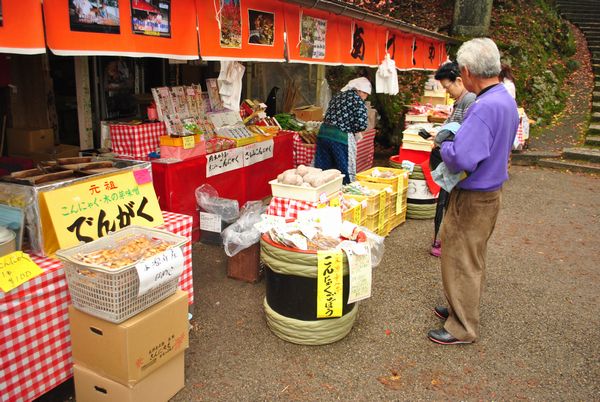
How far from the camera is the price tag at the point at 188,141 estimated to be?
6.07m

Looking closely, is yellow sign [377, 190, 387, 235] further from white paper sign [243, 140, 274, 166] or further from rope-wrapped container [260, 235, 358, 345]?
rope-wrapped container [260, 235, 358, 345]

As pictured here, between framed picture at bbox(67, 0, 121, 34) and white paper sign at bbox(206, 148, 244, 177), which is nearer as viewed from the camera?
framed picture at bbox(67, 0, 121, 34)

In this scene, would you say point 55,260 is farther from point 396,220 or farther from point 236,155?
point 396,220

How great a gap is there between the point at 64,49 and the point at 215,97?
455 centimetres

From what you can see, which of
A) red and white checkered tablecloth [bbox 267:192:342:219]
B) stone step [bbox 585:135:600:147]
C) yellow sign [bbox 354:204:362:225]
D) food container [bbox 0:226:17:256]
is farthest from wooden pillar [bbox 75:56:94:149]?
stone step [bbox 585:135:600:147]

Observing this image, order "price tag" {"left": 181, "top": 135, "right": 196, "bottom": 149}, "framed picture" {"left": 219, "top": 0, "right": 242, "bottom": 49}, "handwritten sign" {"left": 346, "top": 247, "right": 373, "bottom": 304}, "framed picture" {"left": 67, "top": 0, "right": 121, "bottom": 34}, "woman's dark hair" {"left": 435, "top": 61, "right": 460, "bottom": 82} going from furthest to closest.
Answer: "price tag" {"left": 181, "top": 135, "right": 196, "bottom": 149} → "woman's dark hair" {"left": 435, "top": 61, "right": 460, "bottom": 82} → "framed picture" {"left": 219, "top": 0, "right": 242, "bottom": 49} → "handwritten sign" {"left": 346, "top": 247, "right": 373, "bottom": 304} → "framed picture" {"left": 67, "top": 0, "right": 121, "bottom": 34}

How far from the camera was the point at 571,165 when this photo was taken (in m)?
11.6

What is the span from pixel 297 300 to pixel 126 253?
4.83 feet

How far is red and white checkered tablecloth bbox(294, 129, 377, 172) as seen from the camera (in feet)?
29.9

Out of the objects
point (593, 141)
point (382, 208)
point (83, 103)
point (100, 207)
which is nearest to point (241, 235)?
point (100, 207)

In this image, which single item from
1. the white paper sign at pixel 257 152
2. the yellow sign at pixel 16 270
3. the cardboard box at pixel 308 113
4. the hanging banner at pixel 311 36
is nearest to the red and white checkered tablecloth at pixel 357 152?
the white paper sign at pixel 257 152

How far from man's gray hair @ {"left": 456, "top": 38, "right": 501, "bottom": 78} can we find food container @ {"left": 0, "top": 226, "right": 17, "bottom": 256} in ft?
11.5

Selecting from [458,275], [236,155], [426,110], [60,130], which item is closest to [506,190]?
[426,110]

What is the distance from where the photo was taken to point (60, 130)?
8297 millimetres
